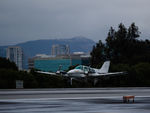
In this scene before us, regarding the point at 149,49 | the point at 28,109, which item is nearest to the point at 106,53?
the point at 149,49

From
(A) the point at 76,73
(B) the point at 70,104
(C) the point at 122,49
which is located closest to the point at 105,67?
(A) the point at 76,73

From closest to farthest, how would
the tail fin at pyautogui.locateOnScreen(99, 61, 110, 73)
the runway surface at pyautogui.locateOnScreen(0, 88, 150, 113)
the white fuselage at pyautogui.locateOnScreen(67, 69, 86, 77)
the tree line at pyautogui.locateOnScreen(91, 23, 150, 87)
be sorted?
the runway surface at pyautogui.locateOnScreen(0, 88, 150, 113) → the white fuselage at pyautogui.locateOnScreen(67, 69, 86, 77) → the tail fin at pyautogui.locateOnScreen(99, 61, 110, 73) → the tree line at pyautogui.locateOnScreen(91, 23, 150, 87)

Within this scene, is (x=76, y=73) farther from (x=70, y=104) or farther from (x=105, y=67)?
(x=70, y=104)

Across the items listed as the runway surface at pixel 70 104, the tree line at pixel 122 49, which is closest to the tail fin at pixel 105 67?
the tree line at pixel 122 49

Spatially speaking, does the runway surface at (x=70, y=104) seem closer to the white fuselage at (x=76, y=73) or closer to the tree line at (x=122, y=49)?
the white fuselage at (x=76, y=73)

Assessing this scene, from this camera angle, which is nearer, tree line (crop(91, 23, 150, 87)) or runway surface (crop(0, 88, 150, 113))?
runway surface (crop(0, 88, 150, 113))

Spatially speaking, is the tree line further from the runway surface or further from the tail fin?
the runway surface

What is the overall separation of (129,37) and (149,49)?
32.7 feet

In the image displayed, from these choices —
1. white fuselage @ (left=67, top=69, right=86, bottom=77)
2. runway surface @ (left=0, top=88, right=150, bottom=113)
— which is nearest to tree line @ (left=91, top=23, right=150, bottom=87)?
white fuselage @ (left=67, top=69, right=86, bottom=77)

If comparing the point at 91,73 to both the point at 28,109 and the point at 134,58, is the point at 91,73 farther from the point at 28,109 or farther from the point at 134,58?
the point at 28,109

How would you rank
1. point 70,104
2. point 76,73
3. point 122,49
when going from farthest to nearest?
1. point 122,49
2. point 76,73
3. point 70,104

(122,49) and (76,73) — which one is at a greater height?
(122,49)

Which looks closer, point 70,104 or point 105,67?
point 70,104

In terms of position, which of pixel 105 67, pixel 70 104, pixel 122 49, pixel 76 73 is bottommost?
pixel 70 104
